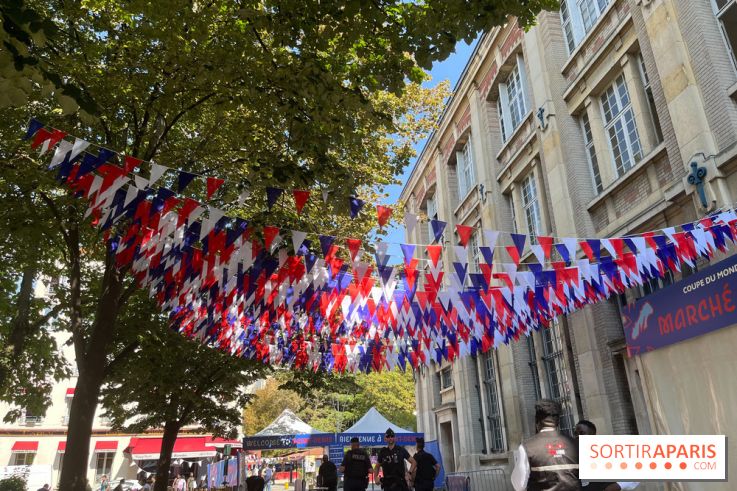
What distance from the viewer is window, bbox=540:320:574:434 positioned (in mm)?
12273

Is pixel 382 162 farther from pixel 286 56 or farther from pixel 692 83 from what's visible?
pixel 692 83

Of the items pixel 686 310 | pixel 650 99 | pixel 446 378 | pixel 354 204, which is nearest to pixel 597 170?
pixel 650 99

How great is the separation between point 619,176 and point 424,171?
13.9 meters

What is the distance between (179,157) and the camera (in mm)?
9688

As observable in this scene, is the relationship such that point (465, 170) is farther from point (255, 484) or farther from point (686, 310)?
point (255, 484)

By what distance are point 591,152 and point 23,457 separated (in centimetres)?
3684

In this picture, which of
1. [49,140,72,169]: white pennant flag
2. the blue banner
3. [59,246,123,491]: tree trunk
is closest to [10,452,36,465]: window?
[59,246,123,491]: tree trunk

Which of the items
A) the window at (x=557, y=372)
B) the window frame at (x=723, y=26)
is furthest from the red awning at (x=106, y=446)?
the window frame at (x=723, y=26)

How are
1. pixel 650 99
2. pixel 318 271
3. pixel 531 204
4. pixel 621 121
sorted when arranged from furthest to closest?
pixel 531 204
pixel 621 121
pixel 650 99
pixel 318 271

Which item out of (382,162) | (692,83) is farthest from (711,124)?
(382,162)

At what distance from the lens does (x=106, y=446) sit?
3359cm

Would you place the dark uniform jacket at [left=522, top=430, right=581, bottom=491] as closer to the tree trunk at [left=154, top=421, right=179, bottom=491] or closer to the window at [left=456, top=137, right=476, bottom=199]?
the tree trunk at [left=154, top=421, right=179, bottom=491]

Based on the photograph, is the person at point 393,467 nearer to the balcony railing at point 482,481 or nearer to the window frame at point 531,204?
the balcony railing at point 482,481

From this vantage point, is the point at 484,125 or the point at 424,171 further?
the point at 424,171
